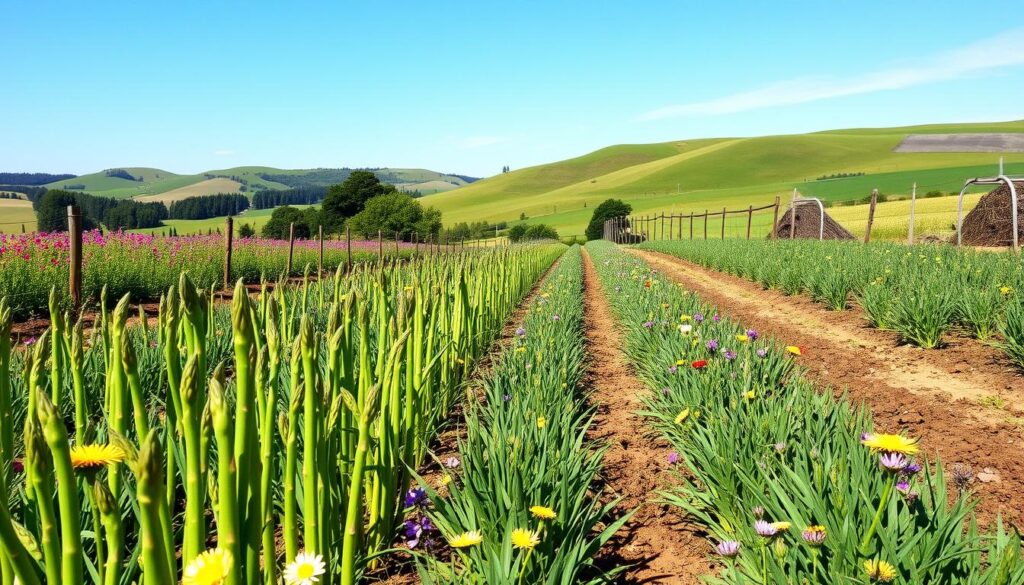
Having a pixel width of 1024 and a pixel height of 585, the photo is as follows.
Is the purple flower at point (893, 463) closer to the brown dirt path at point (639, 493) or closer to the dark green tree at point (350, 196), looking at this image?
the brown dirt path at point (639, 493)

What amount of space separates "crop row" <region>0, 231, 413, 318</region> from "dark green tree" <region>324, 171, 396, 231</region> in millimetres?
49729

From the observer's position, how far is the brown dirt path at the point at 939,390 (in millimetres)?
3047

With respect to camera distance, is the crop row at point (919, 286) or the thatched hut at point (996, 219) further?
the thatched hut at point (996, 219)

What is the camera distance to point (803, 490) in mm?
2057

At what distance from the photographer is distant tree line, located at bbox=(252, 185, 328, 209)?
5044 inches

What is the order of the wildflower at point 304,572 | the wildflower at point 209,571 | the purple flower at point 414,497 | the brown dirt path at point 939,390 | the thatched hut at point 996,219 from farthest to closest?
the thatched hut at point 996,219, the brown dirt path at point 939,390, the purple flower at point 414,497, the wildflower at point 304,572, the wildflower at point 209,571

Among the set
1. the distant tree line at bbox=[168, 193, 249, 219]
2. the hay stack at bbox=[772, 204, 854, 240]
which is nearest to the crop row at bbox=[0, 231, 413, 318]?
the hay stack at bbox=[772, 204, 854, 240]

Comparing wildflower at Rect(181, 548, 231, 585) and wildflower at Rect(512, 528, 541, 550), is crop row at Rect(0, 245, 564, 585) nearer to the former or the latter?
wildflower at Rect(181, 548, 231, 585)

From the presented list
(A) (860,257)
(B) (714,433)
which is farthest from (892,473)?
(A) (860,257)

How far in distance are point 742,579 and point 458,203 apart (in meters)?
102

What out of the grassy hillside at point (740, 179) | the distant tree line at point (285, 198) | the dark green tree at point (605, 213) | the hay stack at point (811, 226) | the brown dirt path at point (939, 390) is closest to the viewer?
the brown dirt path at point (939, 390)

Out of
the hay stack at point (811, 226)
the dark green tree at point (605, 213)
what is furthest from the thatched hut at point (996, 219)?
Answer: the dark green tree at point (605, 213)

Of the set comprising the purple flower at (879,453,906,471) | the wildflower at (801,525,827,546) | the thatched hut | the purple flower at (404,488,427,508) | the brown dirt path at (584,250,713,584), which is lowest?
the brown dirt path at (584,250,713,584)

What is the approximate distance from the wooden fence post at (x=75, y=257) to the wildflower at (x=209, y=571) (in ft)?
22.6
